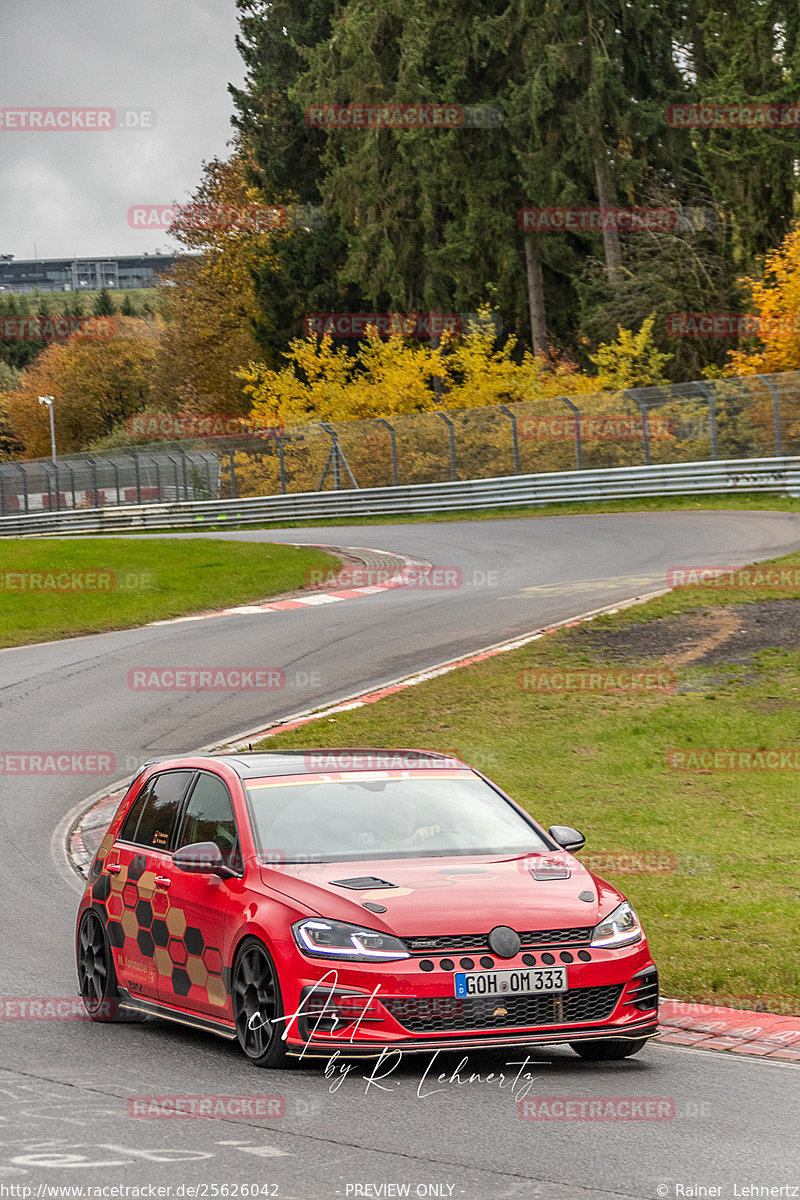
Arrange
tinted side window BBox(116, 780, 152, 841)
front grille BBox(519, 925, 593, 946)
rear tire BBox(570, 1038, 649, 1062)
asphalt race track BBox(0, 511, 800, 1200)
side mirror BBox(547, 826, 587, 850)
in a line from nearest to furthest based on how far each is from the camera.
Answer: asphalt race track BBox(0, 511, 800, 1200)
front grille BBox(519, 925, 593, 946)
rear tire BBox(570, 1038, 649, 1062)
side mirror BBox(547, 826, 587, 850)
tinted side window BBox(116, 780, 152, 841)

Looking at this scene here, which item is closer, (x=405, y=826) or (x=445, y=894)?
(x=445, y=894)

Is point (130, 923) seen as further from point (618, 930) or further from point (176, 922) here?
point (618, 930)

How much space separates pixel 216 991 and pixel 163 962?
0.66m

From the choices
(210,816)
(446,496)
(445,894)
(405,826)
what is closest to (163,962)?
(210,816)

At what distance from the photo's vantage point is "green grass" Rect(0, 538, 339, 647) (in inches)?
1037

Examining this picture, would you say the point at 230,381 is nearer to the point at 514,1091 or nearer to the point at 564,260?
the point at 564,260

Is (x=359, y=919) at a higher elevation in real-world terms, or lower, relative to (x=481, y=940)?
higher

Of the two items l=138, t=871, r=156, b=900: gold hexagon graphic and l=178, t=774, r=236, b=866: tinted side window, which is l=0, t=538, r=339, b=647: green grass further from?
l=178, t=774, r=236, b=866: tinted side window

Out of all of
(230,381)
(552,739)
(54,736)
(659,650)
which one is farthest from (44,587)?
(230,381)

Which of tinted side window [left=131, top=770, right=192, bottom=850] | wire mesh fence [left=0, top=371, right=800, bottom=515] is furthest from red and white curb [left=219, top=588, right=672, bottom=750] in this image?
wire mesh fence [left=0, top=371, right=800, bottom=515]

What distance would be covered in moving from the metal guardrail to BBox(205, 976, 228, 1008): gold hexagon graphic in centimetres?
3030

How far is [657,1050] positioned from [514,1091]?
1.31 meters

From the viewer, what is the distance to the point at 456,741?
15453 millimetres

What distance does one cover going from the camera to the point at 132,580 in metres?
30.3
